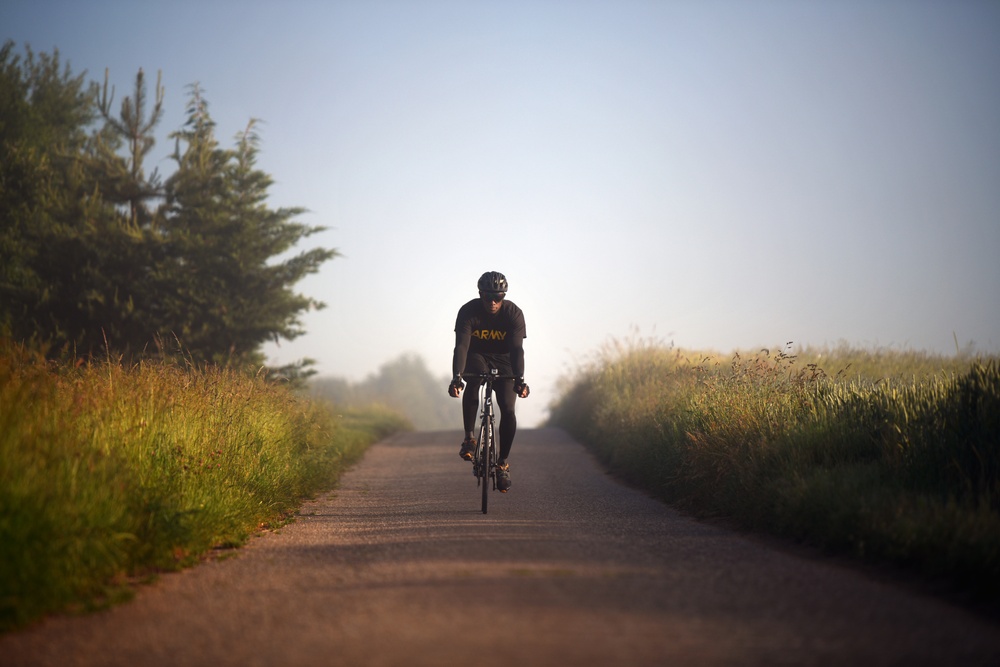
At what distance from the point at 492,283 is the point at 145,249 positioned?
64.4 feet

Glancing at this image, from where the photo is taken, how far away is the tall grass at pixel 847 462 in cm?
592

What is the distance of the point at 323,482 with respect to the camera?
40.5 feet

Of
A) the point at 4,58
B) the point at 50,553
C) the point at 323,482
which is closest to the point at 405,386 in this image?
the point at 4,58

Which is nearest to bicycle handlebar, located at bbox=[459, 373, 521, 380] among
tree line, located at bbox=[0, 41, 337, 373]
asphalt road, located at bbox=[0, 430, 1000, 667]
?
asphalt road, located at bbox=[0, 430, 1000, 667]

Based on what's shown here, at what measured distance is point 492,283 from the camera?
32.8 ft

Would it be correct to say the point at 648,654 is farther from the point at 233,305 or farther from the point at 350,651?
the point at 233,305

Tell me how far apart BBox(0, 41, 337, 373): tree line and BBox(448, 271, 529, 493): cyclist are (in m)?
14.5

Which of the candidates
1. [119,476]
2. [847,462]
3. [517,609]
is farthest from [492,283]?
[517,609]

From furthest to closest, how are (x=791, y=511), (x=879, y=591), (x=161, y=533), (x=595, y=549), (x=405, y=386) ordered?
(x=405, y=386)
(x=791, y=511)
(x=595, y=549)
(x=161, y=533)
(x=879, y=591)

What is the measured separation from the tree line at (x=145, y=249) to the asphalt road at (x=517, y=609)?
1761 centimetres

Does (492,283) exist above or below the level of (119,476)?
above

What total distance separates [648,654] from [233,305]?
24.9 meters

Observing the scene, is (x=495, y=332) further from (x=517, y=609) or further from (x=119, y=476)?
(x=517, y=609)

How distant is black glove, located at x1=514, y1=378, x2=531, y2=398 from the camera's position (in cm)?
980
